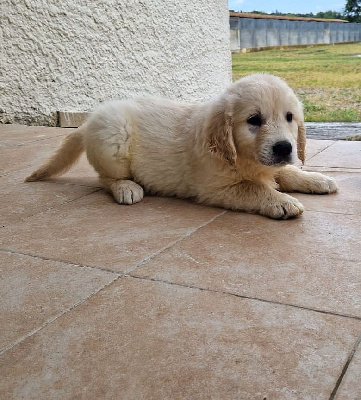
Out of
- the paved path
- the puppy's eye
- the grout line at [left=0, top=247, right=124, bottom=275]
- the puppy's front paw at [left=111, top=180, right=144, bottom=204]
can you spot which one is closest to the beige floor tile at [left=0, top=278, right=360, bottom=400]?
the grout line at [left=0, top=247, right=124, bottom=275]

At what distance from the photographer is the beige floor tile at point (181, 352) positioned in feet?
4.10

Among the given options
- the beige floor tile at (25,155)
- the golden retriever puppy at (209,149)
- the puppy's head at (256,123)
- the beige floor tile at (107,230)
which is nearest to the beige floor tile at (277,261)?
the beige floor tile at (107,230)

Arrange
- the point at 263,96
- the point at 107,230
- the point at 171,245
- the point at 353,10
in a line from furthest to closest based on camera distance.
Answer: the point at 353,10
the point at 263,96
the point at 107,230
the point at 171,245

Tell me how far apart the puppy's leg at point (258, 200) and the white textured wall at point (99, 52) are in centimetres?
325

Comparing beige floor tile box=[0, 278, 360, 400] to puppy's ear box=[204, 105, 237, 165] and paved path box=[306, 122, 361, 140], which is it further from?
paved path box=[306, 122, 361, 140]

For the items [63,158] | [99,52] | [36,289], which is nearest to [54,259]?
[36,289]

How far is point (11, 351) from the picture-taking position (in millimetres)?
1453

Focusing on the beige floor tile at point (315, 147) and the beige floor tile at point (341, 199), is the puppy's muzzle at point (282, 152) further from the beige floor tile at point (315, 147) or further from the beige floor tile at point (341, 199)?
the beige floor tile at point (315, 147)

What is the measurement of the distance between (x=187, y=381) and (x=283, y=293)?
532 millimetres

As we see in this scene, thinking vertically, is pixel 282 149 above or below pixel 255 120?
below

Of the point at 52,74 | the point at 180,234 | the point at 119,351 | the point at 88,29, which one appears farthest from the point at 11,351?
the point at 88,29

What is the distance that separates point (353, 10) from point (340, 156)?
32220mm

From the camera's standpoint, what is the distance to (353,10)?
32.7m

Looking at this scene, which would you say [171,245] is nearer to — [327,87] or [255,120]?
[255,120]
